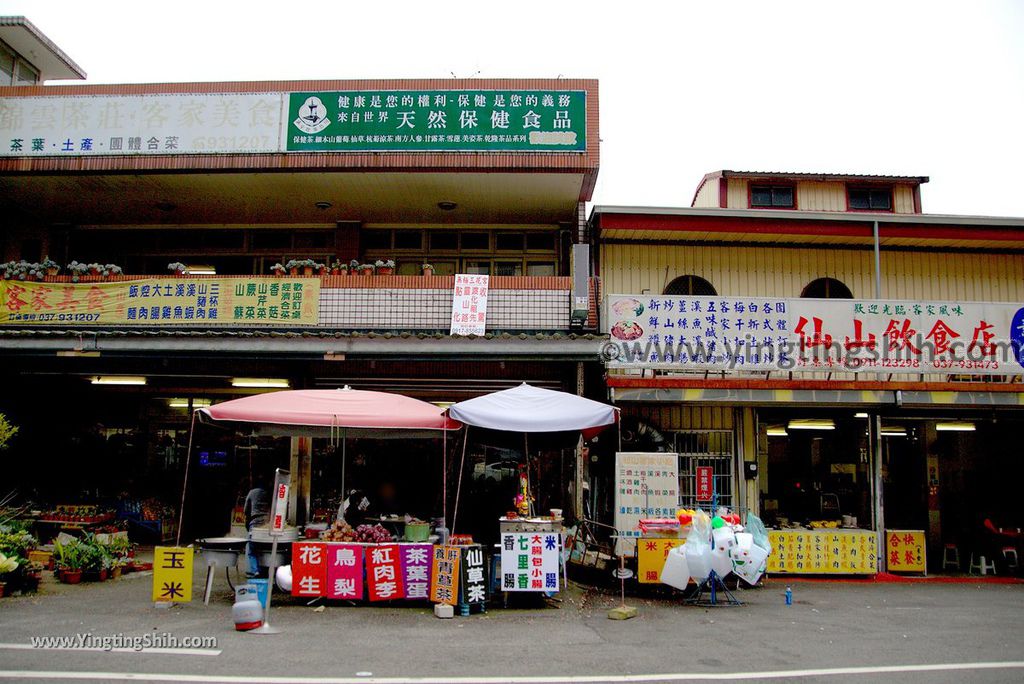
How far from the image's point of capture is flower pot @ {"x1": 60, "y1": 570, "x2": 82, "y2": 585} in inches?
445

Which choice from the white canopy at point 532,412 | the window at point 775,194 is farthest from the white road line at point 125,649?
the window at point 775,194

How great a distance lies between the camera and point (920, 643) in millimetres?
8695

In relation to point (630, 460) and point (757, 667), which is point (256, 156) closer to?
point (630, 460)

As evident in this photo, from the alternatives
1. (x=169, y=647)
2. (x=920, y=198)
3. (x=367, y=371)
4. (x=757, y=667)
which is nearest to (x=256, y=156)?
(x=367, y=371)

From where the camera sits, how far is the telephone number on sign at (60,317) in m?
14.0

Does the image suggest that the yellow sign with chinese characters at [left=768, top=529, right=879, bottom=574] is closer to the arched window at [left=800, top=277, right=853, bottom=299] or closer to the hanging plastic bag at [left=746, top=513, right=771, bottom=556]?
the hanging plastic bag at [left=746, top=513, right=771, bottom=556]

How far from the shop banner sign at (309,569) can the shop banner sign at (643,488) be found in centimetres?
489

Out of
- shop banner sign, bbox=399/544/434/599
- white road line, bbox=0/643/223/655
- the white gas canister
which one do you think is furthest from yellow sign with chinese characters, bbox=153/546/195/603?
shop banner sign, bbox=399/544/434/599

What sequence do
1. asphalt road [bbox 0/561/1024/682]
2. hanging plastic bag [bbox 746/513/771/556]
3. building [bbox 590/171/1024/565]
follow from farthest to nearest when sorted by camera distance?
1. building [bbox 590/171/1024/565]
2. hanging plastic bag [bbox 746/513/771/556]
3. asphalt road [bbox 0/561/1024/682]

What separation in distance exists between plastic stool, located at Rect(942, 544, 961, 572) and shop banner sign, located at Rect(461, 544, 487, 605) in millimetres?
10494

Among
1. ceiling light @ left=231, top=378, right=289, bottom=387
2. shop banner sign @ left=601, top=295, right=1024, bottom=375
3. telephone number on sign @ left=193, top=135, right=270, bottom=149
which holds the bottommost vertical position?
ceiling light @ left=231, top=378, right=289, bottom=387

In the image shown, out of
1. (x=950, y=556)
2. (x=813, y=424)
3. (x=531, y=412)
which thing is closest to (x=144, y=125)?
(x=531, y=412)

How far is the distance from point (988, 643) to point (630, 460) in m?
5.54

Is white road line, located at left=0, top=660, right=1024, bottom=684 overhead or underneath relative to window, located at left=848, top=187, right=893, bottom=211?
underneath
